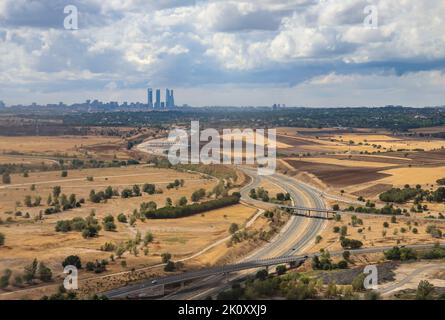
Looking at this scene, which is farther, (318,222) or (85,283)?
(318,222)

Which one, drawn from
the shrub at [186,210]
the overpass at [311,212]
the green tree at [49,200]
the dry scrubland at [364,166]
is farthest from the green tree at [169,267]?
the dry scrubland at [364,166]

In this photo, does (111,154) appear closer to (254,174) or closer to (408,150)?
(254,174)

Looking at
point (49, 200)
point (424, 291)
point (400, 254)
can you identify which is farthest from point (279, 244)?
point (49, 200)

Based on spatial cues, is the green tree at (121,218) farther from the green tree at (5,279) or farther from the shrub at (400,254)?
the shrub at (400,254)

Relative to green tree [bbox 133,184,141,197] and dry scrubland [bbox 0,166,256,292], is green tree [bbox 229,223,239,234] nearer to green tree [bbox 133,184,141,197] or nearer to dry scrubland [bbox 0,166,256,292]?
dry scrubland [bbox 0,166,256,292]

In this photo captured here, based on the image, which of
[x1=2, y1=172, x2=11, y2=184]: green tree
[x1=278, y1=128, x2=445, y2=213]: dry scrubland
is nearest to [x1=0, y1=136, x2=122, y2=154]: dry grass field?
[x1=2, y1=172, x2=11, y2=184]: green tree
